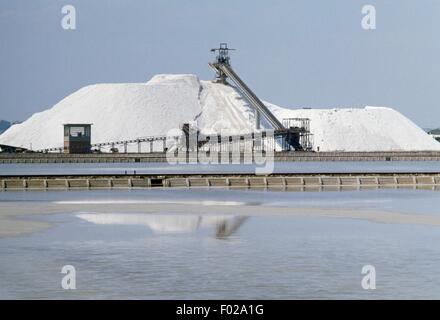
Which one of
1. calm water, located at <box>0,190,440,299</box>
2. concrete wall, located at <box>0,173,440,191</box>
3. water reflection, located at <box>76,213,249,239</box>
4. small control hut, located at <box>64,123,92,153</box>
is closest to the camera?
calm water, located at <box>0,190,440,299</box>

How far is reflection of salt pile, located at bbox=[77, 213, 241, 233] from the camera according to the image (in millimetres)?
44547

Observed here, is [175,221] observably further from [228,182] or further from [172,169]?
[172,169]

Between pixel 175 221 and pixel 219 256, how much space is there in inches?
503

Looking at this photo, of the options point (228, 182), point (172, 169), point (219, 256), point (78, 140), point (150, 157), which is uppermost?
point (78, 140)

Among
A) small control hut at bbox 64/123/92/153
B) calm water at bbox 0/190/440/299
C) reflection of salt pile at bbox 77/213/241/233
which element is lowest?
calm water at bbox 0/190/440/299

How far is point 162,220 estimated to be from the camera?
47844 mm

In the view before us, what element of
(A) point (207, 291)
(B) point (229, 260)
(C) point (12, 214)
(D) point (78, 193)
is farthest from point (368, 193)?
(A) point (207, 291)

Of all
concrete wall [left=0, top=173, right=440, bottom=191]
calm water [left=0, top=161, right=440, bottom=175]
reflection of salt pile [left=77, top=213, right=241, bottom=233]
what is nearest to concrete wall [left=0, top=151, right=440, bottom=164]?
calm water [left=0, top=161, right=440, bottom=175]

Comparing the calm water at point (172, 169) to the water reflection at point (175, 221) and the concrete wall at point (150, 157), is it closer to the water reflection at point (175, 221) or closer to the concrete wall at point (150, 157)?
the concrete wall at point (150, 157)

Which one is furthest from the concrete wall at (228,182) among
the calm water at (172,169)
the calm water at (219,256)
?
the calm water at (172,169)

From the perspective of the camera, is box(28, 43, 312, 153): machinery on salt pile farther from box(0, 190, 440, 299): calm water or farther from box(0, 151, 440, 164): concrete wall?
box(0, 190, 440, 299): calm water

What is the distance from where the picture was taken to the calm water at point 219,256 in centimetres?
2848

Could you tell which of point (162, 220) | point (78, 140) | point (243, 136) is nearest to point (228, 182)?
point (162, 220)
